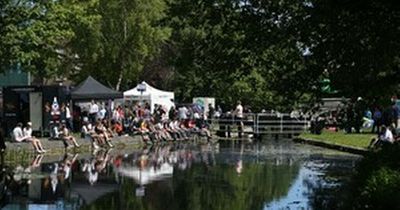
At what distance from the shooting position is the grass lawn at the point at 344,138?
38291mm

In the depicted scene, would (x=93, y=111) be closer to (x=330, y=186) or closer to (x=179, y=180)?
(x=179, y=180)

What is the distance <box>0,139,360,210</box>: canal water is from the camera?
1947cm

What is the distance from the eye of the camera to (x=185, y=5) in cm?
2083

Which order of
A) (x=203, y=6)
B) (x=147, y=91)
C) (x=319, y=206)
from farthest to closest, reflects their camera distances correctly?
(x=147, y=91), (x=203, y=6), (x=319, y=206)

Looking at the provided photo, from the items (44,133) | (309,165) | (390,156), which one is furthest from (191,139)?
(390,156)

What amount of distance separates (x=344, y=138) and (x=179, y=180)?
64.7 feet

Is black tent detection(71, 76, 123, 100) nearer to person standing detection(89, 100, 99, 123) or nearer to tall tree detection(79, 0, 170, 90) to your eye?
person standing detection(89, 100, 99, 123)

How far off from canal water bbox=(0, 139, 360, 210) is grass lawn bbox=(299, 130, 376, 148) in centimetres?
182

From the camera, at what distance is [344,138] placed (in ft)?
140

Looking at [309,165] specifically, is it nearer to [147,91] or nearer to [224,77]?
[224,77]

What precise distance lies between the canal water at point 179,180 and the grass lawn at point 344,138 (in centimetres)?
182

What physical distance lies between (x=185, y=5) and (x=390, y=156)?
7.44m

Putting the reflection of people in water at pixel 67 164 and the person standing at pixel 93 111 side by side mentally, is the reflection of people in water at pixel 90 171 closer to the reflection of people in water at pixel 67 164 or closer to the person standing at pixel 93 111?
the reflection of people in water at pixel 67 164

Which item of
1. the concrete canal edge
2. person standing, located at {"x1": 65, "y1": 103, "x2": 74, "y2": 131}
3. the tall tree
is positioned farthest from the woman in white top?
the tall tree
